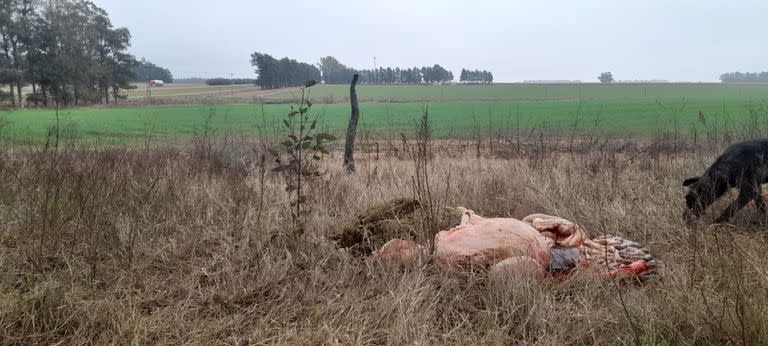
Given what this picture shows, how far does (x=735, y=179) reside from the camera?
4.87m

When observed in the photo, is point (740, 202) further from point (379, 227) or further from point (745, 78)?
point (745, 78)

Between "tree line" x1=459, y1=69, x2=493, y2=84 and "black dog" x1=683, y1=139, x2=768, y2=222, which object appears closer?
"black dog" x1=683, y1=139, x2=768, y2=222

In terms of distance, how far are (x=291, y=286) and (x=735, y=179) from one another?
13.9 feet

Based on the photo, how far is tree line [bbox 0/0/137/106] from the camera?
161 feet

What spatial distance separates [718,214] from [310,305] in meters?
4.18

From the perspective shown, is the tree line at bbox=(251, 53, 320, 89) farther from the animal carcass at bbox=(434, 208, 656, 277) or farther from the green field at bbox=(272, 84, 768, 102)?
the animal carcass at bbox=(434, 208, 656, 277)

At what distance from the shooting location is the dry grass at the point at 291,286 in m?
2.80

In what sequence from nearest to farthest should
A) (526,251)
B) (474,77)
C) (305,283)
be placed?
(305,283)
(526,251)
(474,77)

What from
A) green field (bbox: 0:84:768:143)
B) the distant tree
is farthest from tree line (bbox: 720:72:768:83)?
green field (bbox: 0:84:768:143)

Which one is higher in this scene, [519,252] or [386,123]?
[386,123]

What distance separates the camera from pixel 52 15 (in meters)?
52.3

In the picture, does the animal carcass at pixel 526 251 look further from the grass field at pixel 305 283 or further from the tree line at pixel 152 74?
the tree line at pixel 152 74

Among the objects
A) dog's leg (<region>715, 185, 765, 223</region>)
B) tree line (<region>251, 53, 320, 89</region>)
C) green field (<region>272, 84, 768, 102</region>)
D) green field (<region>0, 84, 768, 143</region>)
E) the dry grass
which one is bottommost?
the dry grass

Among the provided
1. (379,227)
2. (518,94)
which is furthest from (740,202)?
(518,94)
